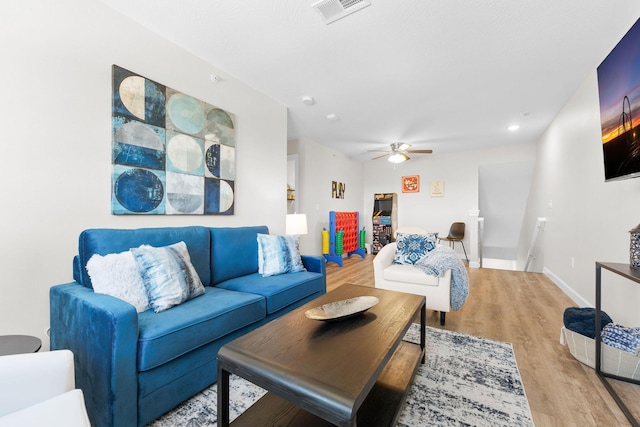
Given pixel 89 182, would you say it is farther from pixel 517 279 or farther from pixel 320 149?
→ pixel 517 279

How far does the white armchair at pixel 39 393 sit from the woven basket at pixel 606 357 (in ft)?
8.68

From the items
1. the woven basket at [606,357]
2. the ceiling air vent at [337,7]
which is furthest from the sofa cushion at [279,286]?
the ceiling air vent at [337,7]

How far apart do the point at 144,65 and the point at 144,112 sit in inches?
16.1

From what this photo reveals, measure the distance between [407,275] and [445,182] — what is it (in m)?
4.47

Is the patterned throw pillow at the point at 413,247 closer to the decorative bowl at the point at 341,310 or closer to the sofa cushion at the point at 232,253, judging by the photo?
the decorative bowl at the point at 341,310

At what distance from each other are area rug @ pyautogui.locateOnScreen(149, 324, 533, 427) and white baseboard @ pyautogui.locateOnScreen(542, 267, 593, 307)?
1.61m

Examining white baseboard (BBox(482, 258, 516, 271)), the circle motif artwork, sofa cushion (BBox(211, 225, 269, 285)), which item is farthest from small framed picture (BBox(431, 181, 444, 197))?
the circle motif artwork

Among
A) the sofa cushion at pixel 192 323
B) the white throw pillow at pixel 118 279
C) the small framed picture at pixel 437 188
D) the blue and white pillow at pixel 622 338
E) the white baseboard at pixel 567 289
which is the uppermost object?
the small framed picture at pixel 437 188

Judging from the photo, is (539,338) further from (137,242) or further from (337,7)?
(137,242)

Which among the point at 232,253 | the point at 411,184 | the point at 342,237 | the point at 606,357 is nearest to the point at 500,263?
the point at 411,184

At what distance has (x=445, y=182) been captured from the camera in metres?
6.26

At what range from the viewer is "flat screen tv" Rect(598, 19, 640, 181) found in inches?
65.2

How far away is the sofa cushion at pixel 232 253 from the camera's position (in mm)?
2330

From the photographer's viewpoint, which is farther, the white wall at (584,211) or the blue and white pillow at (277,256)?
the blue and white pillow at (277,256)
